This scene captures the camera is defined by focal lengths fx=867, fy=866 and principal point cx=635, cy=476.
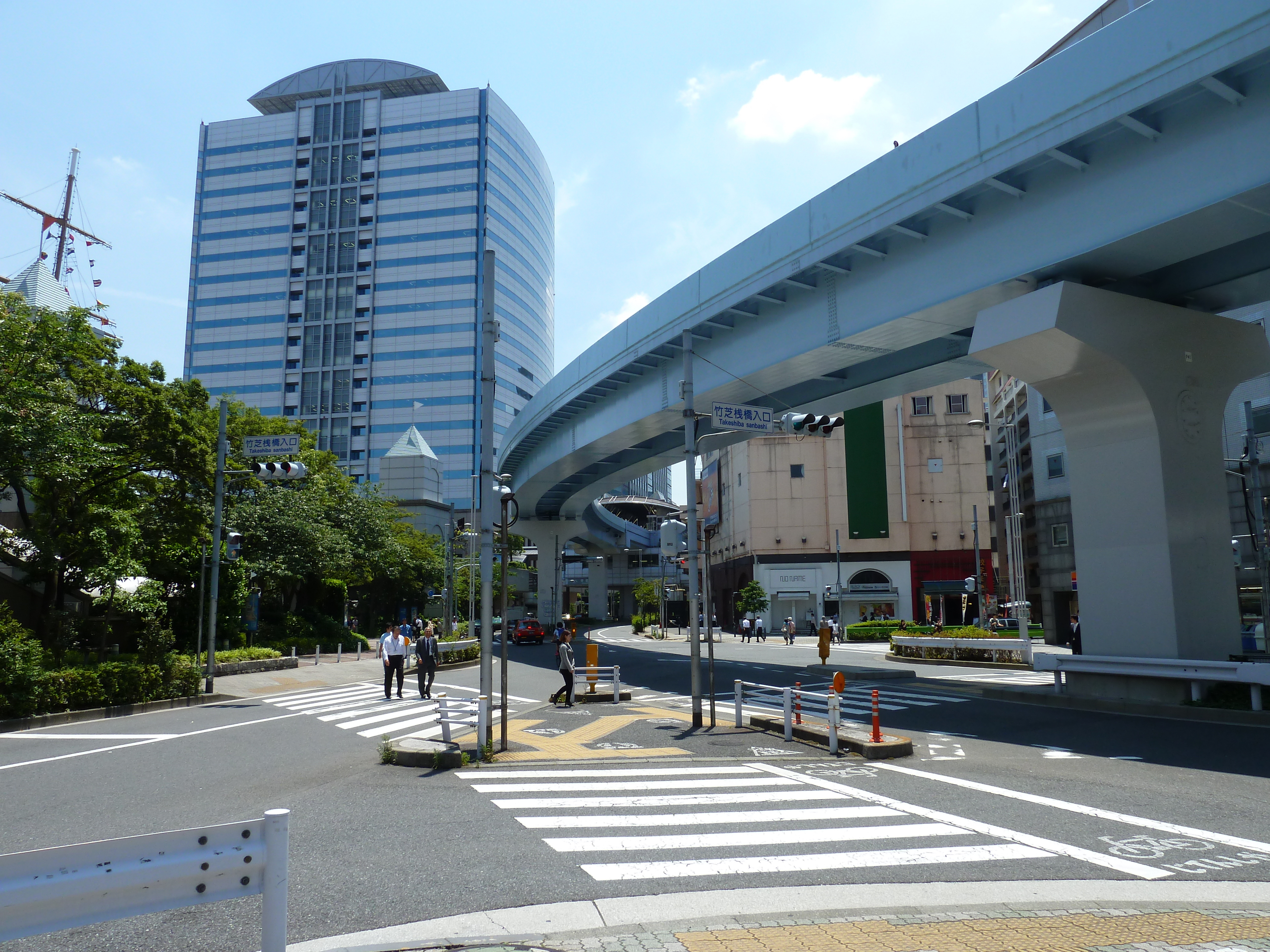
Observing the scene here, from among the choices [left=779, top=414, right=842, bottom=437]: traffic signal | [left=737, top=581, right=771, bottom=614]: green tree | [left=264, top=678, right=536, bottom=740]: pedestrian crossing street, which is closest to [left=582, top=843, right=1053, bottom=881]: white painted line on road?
[left=264, top=678, right=536, bottom=740]: pedestrian crossing street

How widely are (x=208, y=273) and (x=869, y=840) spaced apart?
388 ft

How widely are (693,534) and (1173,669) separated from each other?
10.1 meters

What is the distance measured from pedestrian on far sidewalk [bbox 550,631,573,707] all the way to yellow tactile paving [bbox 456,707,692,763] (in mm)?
1755

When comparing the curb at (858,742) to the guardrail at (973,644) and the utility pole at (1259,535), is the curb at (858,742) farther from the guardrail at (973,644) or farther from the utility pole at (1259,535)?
the utility pole at (1259,535)

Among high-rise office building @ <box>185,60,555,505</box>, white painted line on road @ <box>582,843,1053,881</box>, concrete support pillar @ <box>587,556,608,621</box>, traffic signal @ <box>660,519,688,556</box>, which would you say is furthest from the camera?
high-rise office building @ <box>185,60,555,505</box>

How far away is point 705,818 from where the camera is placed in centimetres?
924

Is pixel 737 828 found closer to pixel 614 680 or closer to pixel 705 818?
pixel 705 818

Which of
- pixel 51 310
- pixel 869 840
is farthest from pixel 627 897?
pixel 51 310

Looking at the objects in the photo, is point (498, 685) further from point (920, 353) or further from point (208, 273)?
point (208, 273)

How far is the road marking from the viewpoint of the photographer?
10906 mm

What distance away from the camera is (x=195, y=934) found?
582 cm

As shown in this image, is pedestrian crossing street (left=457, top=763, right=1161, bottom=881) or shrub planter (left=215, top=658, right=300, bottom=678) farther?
shrub planter (left=215, top=658, right=300, bottom=678)

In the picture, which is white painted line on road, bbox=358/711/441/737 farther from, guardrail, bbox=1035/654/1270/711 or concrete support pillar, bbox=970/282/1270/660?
concrete support pillar, bbox=970/282/1270/660

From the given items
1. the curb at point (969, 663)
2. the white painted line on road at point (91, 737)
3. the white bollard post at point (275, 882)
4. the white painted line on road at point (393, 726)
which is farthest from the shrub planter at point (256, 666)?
the white bollard post at point (275, 882)
